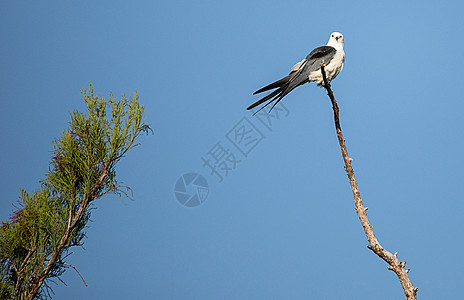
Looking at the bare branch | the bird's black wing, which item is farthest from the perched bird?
the bare branch

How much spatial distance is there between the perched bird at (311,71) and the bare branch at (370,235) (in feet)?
1.72

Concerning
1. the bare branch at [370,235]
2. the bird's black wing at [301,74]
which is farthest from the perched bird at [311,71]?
the bare branch at [370,235]

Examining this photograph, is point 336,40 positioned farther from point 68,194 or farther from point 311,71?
point 68,194

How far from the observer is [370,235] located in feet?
11.1

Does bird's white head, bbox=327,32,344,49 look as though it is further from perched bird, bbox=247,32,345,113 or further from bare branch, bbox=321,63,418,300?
bare branch, bbox=321,63,418,300

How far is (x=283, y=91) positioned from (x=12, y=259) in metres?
2.76

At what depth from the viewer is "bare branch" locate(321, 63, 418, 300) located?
126 inches

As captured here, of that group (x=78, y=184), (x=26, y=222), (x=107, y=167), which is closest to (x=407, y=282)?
(x=107, y=167)

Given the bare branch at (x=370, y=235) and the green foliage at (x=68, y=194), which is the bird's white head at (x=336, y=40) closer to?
the bare branch at (x=370, y=235)

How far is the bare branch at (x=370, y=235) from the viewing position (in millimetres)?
3205

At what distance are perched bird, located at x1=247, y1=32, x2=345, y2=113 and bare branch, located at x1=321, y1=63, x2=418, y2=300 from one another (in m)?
0.52

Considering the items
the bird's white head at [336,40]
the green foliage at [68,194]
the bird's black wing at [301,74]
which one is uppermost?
the bird's white head at [336,40]

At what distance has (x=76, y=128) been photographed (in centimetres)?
317

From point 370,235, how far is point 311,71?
1.72 m
